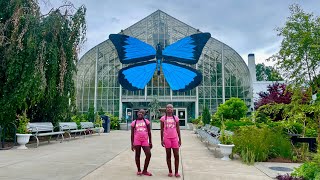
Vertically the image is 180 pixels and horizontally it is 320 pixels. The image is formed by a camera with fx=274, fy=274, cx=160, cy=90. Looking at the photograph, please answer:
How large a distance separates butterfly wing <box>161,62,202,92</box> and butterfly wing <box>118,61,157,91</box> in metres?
0.46

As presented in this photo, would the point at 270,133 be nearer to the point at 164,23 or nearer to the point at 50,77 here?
the point at 50,77

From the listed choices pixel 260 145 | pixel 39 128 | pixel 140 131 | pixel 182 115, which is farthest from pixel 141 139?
pixel 182 115

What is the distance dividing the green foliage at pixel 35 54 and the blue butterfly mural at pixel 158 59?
3828 millimetres

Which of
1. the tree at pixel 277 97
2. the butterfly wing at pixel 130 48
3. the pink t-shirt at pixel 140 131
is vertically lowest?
the pink t-shirt at pixel 140 131

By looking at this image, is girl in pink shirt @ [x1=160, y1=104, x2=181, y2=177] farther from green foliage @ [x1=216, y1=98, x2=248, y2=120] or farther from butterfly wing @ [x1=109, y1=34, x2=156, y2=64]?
green foliage @ [x1=216, y1=98, x2=248, y2=120]

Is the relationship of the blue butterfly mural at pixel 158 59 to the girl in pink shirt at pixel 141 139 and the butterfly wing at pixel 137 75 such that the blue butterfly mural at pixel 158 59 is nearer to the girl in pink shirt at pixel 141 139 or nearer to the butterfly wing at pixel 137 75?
the butterfly wing at pixel 137 75

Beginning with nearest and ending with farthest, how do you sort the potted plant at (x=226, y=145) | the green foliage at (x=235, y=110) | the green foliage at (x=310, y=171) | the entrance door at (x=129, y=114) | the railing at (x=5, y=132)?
the green foliage at (x=310, y=171) → the potted plant at (x=226, y=145) → the railing at (x=5, y=132) → the green foliage at (x=235, y=110) → the entrance door at (x=129, y=114)

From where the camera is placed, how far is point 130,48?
26.5ft

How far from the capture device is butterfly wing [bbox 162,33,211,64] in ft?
26.4

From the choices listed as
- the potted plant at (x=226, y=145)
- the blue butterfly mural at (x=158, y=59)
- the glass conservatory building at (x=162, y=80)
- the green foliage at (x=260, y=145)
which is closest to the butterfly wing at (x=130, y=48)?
the blue butterfly mural at (x=158, y=59)

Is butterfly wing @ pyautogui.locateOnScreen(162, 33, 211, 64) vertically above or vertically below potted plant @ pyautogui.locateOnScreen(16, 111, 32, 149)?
above

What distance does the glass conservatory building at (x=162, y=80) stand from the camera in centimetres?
3117

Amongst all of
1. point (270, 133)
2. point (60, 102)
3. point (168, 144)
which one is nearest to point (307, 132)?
point (270, 133)

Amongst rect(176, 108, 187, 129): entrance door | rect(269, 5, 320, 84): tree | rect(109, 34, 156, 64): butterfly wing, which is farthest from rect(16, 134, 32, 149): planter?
rect(176, 108, 187, 129): entrance door
